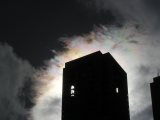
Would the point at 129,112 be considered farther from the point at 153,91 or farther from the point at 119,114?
Result: the point at 153,91

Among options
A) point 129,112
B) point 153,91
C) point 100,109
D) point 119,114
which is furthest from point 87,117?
point 153,91

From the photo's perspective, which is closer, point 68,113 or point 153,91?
point 68,113

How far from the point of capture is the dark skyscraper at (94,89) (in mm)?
65312

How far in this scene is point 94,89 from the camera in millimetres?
66688

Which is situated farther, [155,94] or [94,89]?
[155,94]

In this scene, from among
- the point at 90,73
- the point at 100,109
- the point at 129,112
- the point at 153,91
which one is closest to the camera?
the point at 100,109

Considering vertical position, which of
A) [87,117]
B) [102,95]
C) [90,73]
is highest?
[90,73]

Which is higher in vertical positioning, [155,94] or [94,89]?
[155,94]

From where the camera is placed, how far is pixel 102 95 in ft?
214

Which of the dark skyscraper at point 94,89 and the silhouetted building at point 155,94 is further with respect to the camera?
the silhouetted building at point 155,94

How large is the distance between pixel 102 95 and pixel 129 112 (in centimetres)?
1178

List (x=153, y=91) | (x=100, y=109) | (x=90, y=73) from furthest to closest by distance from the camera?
(x=153, y=91)
(x=90, y=73)
(x=100, y=109)

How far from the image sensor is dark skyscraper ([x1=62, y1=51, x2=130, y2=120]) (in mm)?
65312

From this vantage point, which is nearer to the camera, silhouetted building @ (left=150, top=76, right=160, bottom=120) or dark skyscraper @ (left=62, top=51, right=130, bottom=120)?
dark skyscraper @ (left=62, top=51, right=130, bottom=120)
